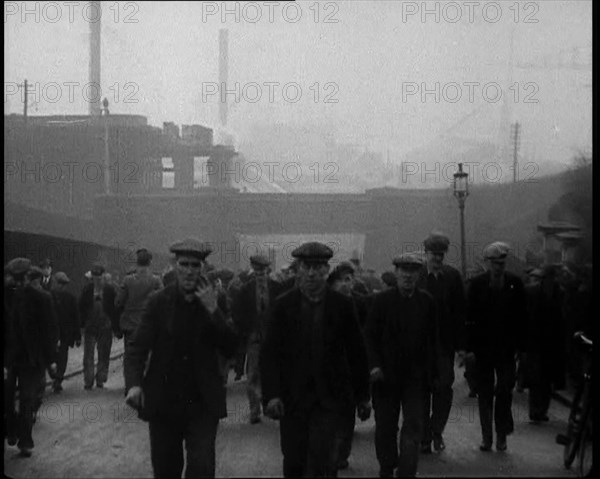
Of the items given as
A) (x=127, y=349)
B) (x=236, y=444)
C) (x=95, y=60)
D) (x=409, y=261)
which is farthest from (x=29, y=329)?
(x=409, y=261)

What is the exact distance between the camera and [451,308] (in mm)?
4223

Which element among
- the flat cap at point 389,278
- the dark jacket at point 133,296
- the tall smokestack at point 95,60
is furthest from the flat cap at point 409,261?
the tall smokestack at point 95,60

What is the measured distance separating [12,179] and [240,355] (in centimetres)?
214

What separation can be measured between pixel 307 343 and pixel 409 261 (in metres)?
0.82

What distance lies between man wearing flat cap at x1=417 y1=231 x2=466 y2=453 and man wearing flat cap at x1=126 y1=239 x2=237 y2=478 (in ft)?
4.37

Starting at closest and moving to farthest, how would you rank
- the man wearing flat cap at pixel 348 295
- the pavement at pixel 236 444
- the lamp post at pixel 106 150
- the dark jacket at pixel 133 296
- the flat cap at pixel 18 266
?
the man wearing flat cap at pixel 348 295, the pavement at pixel 236 444, the dark jacket at pixel 133 296, the flat cap at pixel 18 266, the lamp post at pixel 106 150

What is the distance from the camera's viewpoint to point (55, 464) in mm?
4406

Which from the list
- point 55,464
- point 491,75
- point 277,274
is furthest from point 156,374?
point 491,75

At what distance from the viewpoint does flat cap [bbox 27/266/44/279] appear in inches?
182

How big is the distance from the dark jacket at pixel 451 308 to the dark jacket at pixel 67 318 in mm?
2449

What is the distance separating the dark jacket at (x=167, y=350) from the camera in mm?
3523

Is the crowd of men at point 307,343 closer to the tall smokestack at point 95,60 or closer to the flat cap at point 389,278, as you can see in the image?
the flat cap at point 389,278

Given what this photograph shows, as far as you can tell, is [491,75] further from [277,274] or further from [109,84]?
[109,84]

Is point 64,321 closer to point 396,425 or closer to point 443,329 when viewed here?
point 396,425
